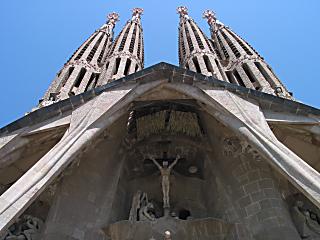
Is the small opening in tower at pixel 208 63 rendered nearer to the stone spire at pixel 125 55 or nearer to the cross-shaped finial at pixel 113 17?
the stone spire at pixel 125 55

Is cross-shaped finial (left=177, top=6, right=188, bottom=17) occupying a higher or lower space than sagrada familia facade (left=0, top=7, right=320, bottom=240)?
higher

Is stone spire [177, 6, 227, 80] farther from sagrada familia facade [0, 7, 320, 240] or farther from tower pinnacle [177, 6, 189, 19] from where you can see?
sagrada familia facade [0, 7, 320, 240]

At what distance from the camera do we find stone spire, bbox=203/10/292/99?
17531 mm

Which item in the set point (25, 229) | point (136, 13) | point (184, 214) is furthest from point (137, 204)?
point (136, 13)

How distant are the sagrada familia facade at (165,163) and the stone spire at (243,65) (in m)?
5.62

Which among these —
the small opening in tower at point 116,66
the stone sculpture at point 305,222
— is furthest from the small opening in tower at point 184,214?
the small opening in tower at point 116,66

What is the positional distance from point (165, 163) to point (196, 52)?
41.0ft

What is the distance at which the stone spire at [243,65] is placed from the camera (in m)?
17.5

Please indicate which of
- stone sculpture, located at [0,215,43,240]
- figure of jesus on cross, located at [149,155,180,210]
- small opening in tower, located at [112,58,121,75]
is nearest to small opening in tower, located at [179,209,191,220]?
figure of jesus on cross, located at [149,155,180,210]

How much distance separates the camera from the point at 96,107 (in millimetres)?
9758

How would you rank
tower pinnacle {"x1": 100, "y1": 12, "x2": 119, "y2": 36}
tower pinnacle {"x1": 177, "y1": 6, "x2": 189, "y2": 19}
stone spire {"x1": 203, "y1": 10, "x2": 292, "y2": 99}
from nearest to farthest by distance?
stone spire {"x1": 203, "y1": 10, "x2": 292, "y2": 99}, tower pinnacle {"x1": 100, "y1": 12, "x2": 119, "y2": 36}, tower pinnacle {"x1": 177, "y1": 6, "x2": 189, "y2": 19}

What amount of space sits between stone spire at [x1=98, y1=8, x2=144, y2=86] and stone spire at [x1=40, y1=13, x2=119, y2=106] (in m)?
0.54

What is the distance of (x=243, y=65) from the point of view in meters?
20.3

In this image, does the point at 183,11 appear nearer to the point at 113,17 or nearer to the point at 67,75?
the point at 113,17
